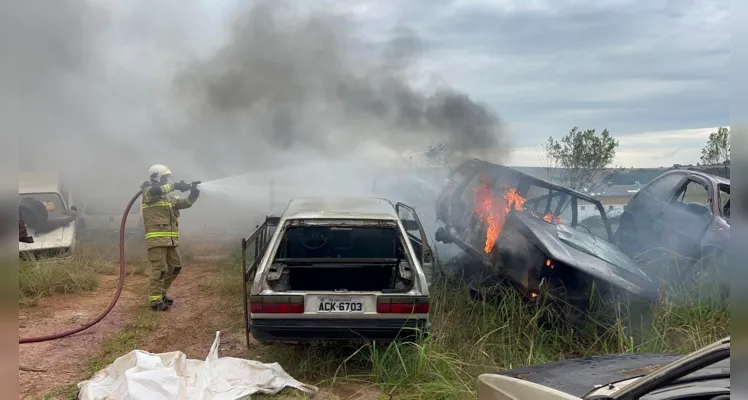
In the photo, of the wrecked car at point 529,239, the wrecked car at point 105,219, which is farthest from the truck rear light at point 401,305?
the wrecked car at point 105,219

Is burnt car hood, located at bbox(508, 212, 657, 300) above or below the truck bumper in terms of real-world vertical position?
above

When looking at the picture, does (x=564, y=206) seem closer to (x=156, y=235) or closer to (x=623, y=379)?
(x=623, y=379)

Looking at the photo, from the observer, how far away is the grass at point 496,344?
3.64 m

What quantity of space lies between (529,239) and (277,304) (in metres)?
2.32

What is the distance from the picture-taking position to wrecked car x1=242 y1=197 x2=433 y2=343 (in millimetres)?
3646

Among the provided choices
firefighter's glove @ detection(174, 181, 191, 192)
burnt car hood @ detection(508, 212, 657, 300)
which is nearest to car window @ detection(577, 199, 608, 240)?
burnt car hood @ detection(508, 212, 657, 300)

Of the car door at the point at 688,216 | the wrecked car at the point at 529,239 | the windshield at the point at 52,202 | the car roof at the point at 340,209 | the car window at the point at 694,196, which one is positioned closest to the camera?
the car roof at the point at 340,209

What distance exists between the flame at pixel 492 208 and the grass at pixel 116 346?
3.63 m

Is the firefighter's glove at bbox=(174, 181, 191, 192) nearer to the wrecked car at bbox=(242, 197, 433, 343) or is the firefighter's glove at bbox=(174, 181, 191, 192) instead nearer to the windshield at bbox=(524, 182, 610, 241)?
the wrecked car at bbox=(242, 197, 433, 343)

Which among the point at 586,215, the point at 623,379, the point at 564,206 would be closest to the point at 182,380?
the point at 623,379

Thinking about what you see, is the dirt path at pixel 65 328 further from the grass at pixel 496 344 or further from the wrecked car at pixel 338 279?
the grass at pixel 496 344

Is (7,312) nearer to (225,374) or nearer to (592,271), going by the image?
(225,374)

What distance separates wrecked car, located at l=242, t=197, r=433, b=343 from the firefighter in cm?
183

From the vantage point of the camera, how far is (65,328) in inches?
204
